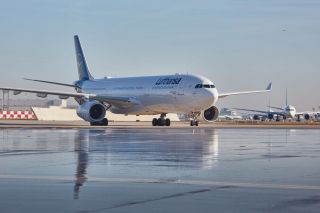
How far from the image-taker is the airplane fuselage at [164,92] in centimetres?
5098

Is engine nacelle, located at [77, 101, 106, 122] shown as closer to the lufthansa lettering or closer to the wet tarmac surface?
the lufthansa lettering

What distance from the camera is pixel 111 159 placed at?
53.6ft

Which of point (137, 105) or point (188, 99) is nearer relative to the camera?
point (188, 99)

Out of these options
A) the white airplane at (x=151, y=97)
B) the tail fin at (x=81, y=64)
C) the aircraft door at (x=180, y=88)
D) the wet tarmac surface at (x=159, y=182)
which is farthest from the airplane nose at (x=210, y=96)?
the wet tarmac surface at (x=159, y=182)

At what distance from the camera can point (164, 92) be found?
53.4m

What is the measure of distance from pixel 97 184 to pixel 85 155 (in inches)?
259

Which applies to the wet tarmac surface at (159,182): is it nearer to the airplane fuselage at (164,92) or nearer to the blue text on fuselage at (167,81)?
the airplane fuselage at (164,92)

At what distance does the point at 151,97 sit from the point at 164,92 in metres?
2.06

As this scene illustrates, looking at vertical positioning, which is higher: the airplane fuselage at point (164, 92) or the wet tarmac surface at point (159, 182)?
the airplane fuselage at point (164, 92)

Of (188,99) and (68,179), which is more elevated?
(188,99)

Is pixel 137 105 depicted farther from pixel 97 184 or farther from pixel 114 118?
pixel 97 184

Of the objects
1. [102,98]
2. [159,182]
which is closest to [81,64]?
[102,98]

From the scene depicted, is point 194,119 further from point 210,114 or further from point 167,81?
point 167,81

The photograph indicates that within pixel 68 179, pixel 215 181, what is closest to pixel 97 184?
pixel 68 179
